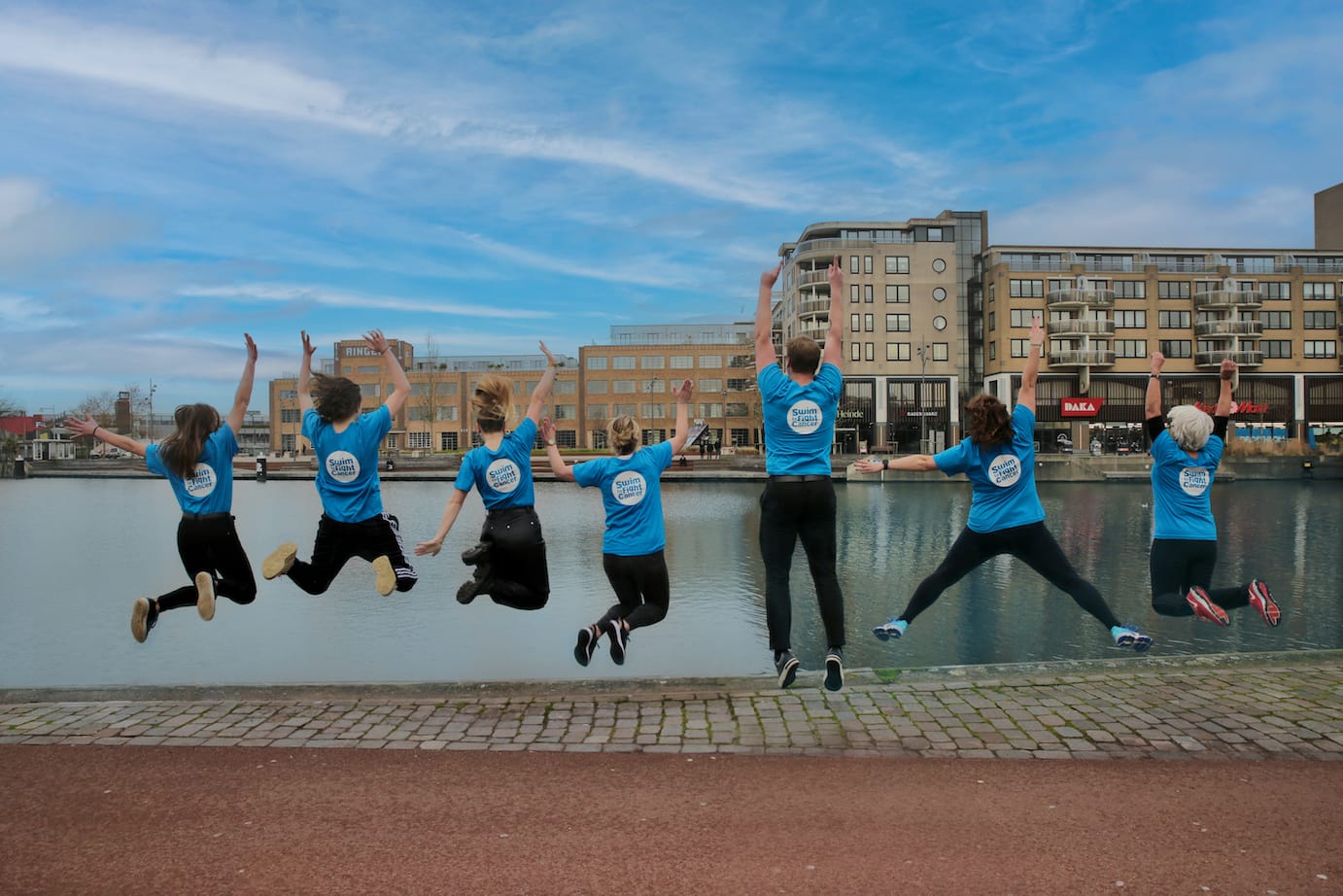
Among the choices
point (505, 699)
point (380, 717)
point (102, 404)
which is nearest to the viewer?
point (380, 717)

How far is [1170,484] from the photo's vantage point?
7.20 m

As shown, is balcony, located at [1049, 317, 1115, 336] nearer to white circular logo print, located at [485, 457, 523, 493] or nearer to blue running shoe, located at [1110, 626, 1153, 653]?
blue running shoe, located at [1110, 626, 1153, 653]

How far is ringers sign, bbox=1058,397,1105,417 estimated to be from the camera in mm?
79375

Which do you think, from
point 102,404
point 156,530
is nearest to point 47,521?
point 156,530

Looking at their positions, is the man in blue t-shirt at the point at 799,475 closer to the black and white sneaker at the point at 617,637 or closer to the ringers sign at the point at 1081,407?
the black and white sneaker at the point at 617,637

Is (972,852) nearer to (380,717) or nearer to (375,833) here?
(375,833)

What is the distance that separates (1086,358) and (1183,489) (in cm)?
7897

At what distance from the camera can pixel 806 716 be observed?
6344 mm

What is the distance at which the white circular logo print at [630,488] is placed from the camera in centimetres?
612

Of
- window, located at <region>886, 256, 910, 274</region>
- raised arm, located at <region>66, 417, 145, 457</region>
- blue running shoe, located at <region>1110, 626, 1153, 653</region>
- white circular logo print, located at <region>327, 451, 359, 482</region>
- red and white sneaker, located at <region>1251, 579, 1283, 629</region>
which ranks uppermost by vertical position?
window, located at <region>886, 256, 910, 274</region>

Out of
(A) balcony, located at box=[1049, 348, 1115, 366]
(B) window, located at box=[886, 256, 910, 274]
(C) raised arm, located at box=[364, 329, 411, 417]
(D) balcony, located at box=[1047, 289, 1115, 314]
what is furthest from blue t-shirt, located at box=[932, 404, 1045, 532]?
(B) window, located at box=[886, 256, 910, 274]

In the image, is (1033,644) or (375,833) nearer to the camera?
(375,833)

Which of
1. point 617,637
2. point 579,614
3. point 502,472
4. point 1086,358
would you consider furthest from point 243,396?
point 1086,358

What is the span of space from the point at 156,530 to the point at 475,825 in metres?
25.3
